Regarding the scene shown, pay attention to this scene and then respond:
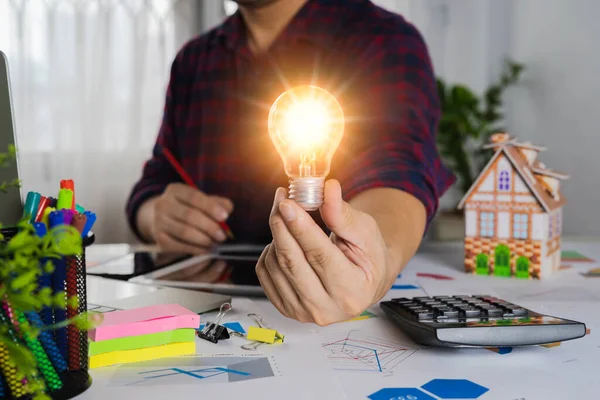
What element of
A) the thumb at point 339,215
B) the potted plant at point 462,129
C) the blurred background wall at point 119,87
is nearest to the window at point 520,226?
the thumb at point 339,215

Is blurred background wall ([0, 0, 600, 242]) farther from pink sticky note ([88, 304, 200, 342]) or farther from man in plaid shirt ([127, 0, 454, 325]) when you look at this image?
pink sticky note ([88, 304, 200, 342])

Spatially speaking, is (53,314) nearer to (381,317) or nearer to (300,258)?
(300,258)

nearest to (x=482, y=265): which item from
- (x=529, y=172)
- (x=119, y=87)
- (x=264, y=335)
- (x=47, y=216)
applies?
(x=529, y=172)

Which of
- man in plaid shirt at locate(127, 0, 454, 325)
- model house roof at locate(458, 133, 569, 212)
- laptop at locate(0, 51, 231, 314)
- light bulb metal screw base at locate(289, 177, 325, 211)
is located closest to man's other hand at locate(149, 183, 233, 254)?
man in plaid shirt at locate(127, 0, 454, 325)

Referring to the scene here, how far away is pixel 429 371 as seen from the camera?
1.59ft

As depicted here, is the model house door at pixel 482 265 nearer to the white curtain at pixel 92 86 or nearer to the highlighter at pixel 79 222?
the highlighter at pixel 79 222

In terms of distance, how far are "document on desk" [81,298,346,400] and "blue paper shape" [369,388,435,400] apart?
0.03 metres

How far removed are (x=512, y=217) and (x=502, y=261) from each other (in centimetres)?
7

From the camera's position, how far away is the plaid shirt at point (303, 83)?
903 mm

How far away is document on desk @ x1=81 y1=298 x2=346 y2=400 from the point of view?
44cm

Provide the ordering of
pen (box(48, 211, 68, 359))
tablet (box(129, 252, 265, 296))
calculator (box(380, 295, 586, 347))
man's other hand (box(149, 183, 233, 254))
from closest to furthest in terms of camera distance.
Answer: pen (box(48, 211, 68, 359))
calculator (box(380, 295, 586, 347))
tablet (box(129, 252, 265, 296))
man's other hand (box(149, 183, 233, 254))

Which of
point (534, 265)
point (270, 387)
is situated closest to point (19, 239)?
point (270, 387)

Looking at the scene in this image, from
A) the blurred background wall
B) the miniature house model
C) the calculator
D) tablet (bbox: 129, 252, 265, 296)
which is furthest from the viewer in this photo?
the blurred background wall

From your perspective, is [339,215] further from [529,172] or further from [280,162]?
[280,162]
